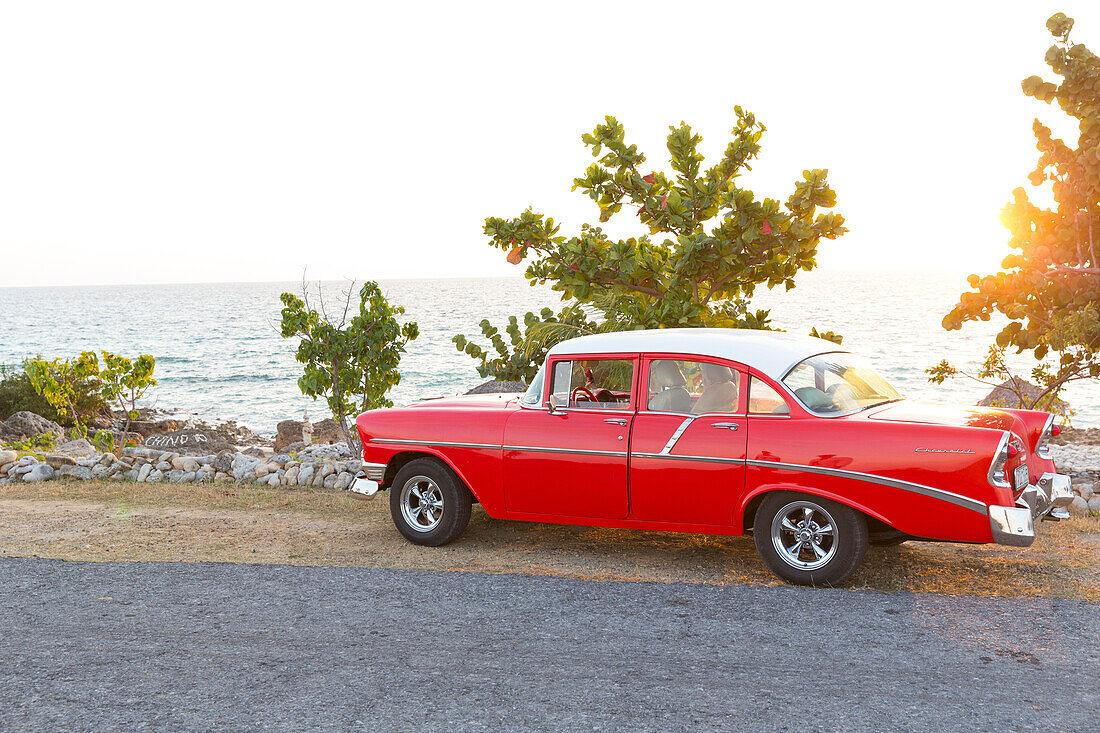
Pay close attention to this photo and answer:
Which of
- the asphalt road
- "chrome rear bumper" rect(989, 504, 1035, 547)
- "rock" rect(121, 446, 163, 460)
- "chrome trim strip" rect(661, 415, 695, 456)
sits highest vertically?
"chrome trim strip" rect(661, 415, 695, 456)

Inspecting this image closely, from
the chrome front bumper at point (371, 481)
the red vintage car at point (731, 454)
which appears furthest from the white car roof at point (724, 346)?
the chrome front bumper at point (371, 481)

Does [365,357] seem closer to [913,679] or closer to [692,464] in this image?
[692,464]

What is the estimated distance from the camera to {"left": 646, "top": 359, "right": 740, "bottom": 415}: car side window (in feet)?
20.2

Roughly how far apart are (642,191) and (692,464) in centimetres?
559

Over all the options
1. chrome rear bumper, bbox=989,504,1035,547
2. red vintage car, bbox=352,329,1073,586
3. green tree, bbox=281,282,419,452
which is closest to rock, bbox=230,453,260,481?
green tree, bbox=281,282,419,452

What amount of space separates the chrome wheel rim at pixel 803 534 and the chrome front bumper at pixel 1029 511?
0.98 meters

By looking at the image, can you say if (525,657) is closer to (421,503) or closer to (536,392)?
(536,392)

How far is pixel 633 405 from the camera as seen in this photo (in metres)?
6.45

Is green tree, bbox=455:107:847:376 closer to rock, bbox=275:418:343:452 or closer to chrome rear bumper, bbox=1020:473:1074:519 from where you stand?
chrome rear bumper, bbox=1020:473:1074:519

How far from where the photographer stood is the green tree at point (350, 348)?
11.5 metres

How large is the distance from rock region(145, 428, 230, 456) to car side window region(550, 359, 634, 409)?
12.6m

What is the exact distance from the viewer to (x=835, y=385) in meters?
6.15

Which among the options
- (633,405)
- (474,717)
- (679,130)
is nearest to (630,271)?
(679,130)

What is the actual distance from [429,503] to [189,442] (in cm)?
1370
